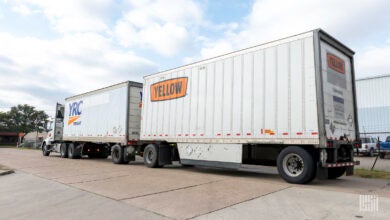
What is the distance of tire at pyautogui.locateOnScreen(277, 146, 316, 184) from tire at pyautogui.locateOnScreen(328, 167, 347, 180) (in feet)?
6.58

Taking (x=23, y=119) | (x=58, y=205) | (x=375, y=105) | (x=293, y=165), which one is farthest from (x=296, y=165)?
(x=23, y=119)

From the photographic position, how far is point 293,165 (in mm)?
8516

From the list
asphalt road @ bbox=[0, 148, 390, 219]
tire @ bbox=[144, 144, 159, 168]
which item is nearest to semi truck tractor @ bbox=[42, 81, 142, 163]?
tire @ bbox=[144, 144, 159, 168]

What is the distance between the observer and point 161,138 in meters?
12.7

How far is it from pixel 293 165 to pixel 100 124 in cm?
1167

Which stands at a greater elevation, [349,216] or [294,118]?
[294,118]

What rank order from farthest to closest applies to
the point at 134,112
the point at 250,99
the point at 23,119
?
1. the point at 23,119
2. the point at 134,112
3. the point at 250,99

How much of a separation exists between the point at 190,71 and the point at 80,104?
35.0ft

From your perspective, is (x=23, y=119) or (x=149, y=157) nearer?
(x=149, y=157)

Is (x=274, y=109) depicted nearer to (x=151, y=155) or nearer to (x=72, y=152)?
(x=151, y=155)

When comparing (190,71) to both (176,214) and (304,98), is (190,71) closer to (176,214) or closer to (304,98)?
(304,98)

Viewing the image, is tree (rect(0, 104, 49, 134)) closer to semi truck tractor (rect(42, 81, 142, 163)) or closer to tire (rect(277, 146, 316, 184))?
semi truck tractor (rect(42, 81, 142, 163))

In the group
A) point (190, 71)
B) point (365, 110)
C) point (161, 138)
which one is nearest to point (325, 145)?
point (190, 71)

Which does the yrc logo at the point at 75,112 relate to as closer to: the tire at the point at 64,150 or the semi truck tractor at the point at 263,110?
the tire at the point at 64,150
